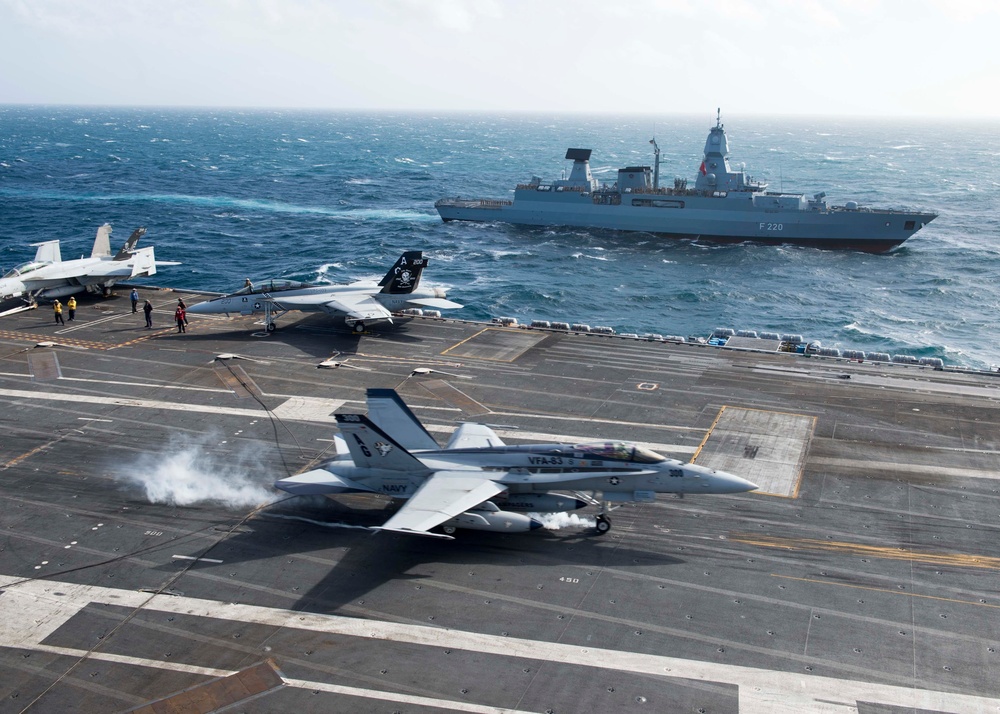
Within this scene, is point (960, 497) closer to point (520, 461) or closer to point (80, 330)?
point (520, 461)

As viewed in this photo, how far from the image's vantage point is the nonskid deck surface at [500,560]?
829 inches

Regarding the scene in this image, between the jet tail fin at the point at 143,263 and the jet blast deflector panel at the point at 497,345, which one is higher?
the jet tail fin at the point at 143,263

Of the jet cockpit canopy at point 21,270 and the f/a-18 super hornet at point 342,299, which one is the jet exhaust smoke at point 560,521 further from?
the jet cockpit canopy at point 21,270

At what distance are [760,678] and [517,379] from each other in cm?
2571

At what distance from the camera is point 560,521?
29.3m

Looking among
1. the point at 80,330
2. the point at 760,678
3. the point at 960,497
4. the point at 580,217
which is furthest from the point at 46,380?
the point at 580,217

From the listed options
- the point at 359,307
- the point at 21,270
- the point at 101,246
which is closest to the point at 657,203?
the point at 359,307

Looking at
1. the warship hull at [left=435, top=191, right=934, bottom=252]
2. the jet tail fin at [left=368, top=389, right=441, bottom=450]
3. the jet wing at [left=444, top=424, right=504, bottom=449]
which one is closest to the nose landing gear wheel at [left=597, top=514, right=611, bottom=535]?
the jet wing at [left=444, top=424, right=504, bottom=449]

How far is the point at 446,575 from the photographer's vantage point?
26.0m

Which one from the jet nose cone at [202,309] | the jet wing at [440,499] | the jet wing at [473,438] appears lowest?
the jet wing at [440,499]


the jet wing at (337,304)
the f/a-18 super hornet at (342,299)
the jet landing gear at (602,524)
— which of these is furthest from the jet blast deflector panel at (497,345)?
the jet landing gear at (602,524)

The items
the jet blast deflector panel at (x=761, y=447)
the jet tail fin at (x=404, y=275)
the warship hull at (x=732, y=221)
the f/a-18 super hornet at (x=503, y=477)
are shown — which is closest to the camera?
the f/a-18 super hornet at (x=503, y=477)

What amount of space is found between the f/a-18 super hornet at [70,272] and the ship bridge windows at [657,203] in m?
66.0

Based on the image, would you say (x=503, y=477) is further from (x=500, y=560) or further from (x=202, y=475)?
(x=202, y=475)
